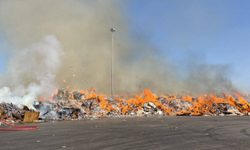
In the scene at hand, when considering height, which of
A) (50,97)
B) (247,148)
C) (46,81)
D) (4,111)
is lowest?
(247,148)

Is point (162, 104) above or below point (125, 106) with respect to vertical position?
above

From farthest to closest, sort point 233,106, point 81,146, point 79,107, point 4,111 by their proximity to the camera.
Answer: point 233,106, point 79,107, point 4,111, point 81,146

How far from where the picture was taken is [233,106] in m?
20.9

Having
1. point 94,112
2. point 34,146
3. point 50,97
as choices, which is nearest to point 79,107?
point 94,112

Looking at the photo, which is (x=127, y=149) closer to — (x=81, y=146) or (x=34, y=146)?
(x=81, y=146)

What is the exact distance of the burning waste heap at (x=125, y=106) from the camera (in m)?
16.6

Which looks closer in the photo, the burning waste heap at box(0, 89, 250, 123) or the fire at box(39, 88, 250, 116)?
the burning waste heap at box(0, 89, 250, 123)

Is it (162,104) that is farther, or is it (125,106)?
(162,104)

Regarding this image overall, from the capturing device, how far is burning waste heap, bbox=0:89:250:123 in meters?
16.6

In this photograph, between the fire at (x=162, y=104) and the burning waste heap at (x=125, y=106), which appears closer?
the burning waste heap at (x=125, y=106)

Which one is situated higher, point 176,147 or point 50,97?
point 50,97

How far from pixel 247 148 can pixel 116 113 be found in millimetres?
14911

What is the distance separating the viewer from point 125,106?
67.9 ft

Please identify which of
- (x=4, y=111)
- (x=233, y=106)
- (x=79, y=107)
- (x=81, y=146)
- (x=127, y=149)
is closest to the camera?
(x=127, y=149)
